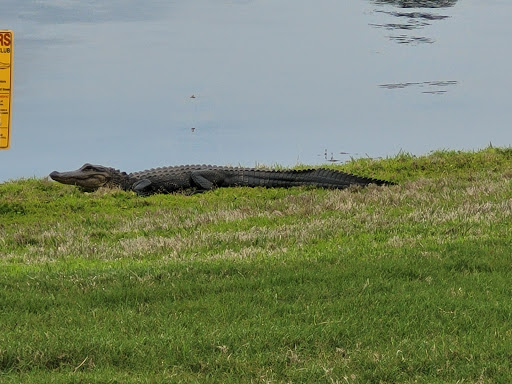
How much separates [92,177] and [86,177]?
134 millimetres

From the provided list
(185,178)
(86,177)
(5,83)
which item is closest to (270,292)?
(5,83)

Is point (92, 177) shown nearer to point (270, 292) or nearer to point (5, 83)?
point (5, 83)

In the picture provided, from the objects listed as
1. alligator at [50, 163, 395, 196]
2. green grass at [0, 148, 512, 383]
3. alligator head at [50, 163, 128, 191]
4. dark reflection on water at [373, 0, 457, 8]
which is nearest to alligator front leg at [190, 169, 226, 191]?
alligator at [50, 163, 395, 196]

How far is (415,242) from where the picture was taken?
1091 centimetres

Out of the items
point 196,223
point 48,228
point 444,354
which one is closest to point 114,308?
point 444,354

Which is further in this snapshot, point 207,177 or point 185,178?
point 185,178

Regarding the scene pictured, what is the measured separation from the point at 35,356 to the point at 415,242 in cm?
540

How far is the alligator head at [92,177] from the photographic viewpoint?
18708 mm

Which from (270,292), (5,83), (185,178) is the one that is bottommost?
(185,178)

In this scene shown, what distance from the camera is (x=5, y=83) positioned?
49.2ft

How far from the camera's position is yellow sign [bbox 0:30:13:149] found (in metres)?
15.0

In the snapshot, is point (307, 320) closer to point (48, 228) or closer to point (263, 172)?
point (48, 228)

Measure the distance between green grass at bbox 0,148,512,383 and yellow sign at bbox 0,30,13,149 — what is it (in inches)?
61.1

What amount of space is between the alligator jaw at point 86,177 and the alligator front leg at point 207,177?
2.02m
